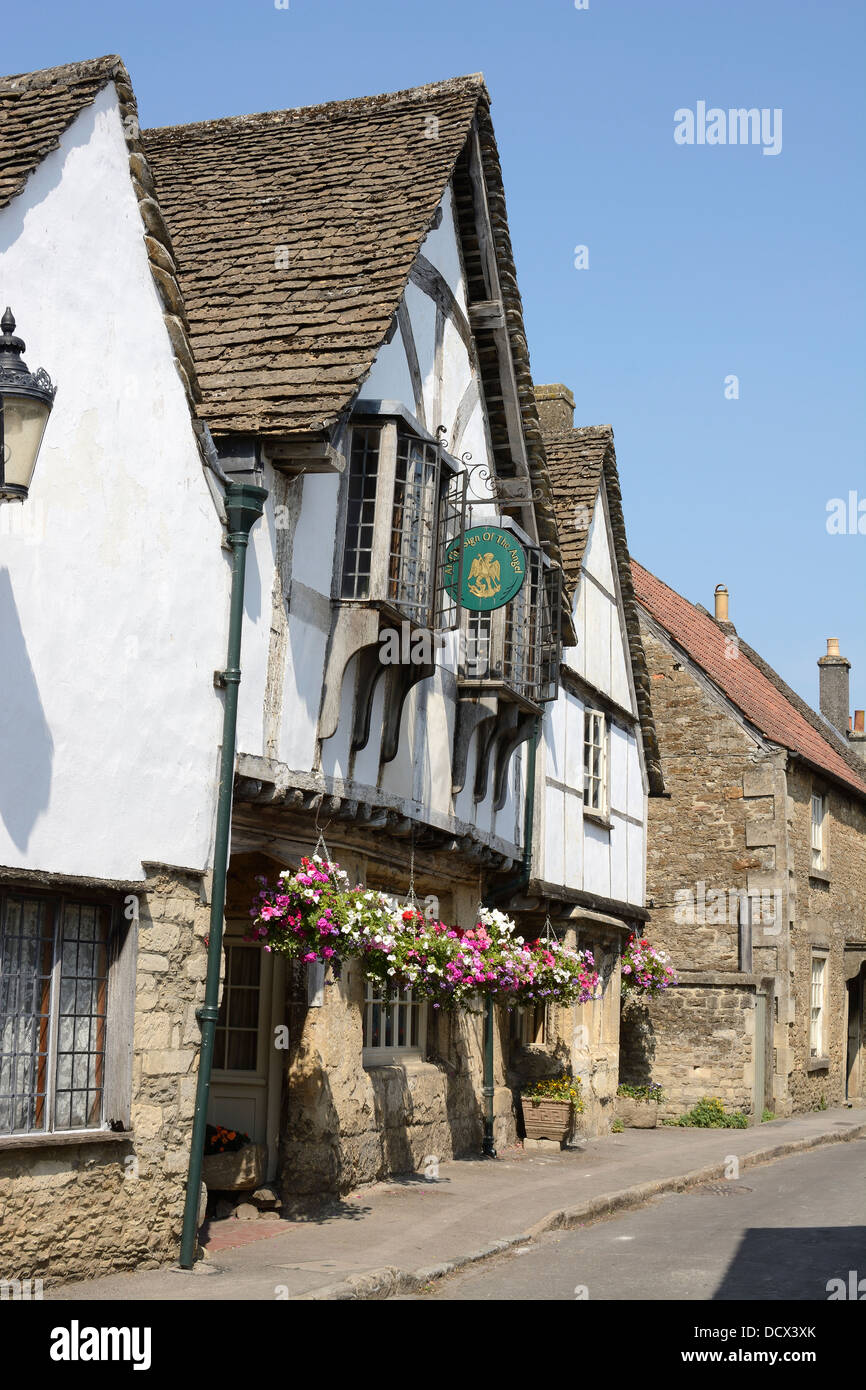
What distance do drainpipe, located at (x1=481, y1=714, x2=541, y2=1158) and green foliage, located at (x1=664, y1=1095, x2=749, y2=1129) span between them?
19.9ft

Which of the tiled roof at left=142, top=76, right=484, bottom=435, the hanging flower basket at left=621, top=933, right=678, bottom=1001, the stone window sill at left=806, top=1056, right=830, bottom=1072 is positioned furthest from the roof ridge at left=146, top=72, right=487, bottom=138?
the stone window sill at left=806, top=1056, right=830, bottom=1072

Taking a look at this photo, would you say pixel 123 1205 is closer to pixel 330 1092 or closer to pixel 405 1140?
pixel 330 1092

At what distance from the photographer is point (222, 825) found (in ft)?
30.0

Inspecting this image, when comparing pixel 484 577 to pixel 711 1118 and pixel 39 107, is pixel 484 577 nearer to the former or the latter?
pixel 39 107

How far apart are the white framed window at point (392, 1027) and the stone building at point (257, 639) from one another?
1.6 inches

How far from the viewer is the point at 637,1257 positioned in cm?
945

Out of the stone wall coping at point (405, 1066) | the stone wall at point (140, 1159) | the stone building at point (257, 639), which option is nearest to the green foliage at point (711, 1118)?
the stone building at point (257, 639)

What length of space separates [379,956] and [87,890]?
2.99 meters

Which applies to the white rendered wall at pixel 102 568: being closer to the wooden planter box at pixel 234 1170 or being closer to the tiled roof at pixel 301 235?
the tiled roof at pixel 301 235

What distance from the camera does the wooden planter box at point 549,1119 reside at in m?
15.3

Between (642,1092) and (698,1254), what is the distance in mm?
10312

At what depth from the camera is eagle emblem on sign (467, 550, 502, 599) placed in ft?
39.9

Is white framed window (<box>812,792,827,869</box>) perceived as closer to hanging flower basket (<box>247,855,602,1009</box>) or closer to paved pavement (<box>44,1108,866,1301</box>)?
paved pavement (<box>44,1108,866,1301</box>)
